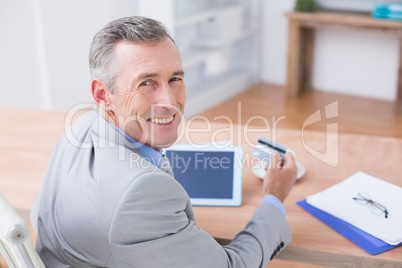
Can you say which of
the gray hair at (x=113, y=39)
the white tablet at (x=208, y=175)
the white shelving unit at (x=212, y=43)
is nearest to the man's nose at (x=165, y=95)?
the gray hair at (x=113, y=39)

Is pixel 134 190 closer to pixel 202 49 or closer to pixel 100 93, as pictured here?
pixel 100 93

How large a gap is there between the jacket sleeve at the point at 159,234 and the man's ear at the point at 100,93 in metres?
0.26

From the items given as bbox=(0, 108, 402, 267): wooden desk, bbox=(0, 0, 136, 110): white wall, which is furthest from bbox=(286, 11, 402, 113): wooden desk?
bbox=(0, 108, 402, 267): wooden desk

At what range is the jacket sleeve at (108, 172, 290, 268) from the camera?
1192 mm

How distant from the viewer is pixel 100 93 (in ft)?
4.42

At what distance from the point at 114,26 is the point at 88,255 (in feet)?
1.84

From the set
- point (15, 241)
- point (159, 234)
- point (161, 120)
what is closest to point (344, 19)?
point (161, 120)

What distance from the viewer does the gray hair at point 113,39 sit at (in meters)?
1.29

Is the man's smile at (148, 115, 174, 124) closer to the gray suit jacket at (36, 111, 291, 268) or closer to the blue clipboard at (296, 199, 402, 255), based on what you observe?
the gray suit jacket at (36, 111, 291, 268)

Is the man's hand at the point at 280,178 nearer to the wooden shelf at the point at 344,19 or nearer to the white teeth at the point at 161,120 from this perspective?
the white teeth at the point at 161,120

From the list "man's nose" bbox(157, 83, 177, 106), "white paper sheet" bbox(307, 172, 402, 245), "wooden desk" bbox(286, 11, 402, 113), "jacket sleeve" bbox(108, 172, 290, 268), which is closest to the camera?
"jacket sleeve" bbox(108, 172, 290, 268)

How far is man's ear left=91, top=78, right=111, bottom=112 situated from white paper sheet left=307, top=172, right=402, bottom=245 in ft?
2.19

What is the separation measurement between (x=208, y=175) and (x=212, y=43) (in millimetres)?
3185

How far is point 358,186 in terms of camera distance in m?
1.67
